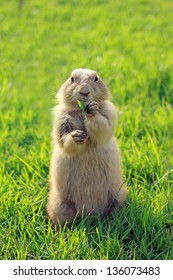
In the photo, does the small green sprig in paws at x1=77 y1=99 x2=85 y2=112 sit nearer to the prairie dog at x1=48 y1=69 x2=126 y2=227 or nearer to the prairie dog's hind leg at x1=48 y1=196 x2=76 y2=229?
the prairie dog at x1=48 y1=69 x2=126 y2=227

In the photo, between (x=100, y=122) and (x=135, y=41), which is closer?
(x=100, y=122)

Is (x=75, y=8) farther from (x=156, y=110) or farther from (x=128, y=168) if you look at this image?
(x=128, y=168)

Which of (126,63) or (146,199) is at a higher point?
(126,63)

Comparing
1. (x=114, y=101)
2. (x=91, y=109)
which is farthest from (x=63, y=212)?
(x=114, y=101)

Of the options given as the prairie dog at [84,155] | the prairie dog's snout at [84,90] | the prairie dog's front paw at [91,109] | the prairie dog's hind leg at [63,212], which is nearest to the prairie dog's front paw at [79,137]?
the prairie dog at [84,155]

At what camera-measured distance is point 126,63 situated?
6.95 m

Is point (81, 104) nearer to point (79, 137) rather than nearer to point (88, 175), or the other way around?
point (79, 137)

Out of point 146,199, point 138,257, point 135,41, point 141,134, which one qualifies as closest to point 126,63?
point 135,41

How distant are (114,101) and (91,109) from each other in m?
2.53

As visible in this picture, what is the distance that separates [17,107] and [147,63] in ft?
5.96

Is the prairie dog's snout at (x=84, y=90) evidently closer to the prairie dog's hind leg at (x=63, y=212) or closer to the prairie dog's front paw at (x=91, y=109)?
the prairie dog's front paw at (x=91, y=109)

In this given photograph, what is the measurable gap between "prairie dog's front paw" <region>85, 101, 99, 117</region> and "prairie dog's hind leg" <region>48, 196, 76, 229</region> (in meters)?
0.66

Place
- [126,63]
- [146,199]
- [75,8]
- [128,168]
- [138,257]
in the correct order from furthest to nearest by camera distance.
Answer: [75,8] < [126,63] < [128,168] < [146,199] < [138,257]
